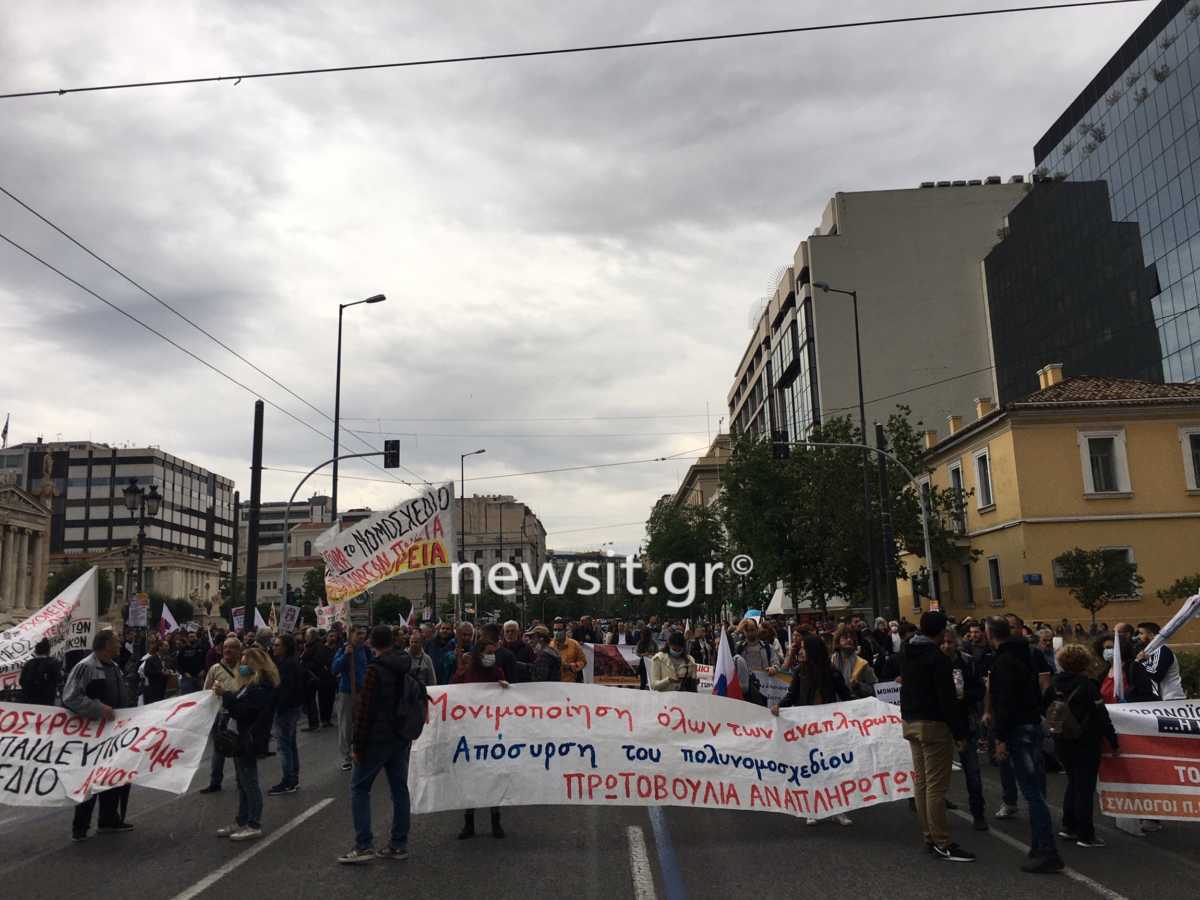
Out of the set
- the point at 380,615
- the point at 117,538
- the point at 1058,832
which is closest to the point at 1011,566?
the point at 1058,832

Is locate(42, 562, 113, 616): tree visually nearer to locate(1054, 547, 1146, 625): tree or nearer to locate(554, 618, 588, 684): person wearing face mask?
locate(1054, 547, 1146, 625): tree

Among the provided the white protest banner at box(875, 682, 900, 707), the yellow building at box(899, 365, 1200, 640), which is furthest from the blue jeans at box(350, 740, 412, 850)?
the yellow building at box(899, 365, 1200, 640)

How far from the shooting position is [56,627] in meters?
12.2

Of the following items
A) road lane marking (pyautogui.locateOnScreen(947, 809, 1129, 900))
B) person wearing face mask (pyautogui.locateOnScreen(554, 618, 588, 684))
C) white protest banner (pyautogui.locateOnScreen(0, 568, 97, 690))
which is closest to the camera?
road lane marking (pyautogui.locateOnScreen(947, 809, 1129, 900))

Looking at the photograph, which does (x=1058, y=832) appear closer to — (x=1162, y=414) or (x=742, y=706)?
(x=742, y=706)

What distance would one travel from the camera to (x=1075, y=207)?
61938 millimetres

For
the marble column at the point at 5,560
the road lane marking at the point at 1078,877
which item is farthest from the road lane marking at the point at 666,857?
the marble column at the point at 5,560

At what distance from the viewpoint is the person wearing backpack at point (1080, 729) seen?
7.83m

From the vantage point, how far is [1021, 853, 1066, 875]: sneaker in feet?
23.1

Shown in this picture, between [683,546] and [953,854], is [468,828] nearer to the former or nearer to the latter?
[953,854]

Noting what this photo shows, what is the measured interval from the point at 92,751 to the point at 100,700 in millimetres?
451

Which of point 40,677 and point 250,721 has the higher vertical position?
point 40,677

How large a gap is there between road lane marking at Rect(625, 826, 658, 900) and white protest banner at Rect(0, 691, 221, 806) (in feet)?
12.7

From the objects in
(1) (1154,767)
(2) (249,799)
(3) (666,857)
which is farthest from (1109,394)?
(2) (249,799)
